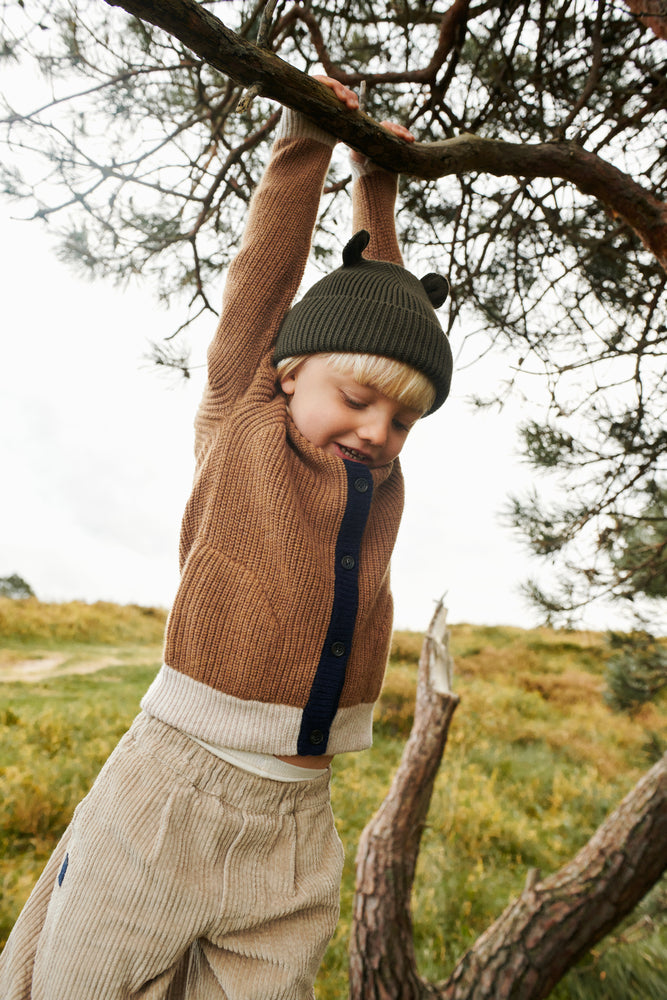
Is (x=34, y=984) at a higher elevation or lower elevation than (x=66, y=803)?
higher

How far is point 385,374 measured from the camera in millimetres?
1015

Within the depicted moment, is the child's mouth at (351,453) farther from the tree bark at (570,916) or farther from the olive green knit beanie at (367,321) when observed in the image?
the tree bark at (570,916)

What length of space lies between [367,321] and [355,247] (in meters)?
0.18

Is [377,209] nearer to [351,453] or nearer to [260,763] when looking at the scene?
[351,453]

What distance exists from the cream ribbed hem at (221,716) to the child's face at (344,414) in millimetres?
419

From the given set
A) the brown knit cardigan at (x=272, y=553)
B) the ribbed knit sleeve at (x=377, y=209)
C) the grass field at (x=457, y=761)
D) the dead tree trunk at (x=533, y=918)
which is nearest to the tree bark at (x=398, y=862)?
the dead tree trunk at (x=533, y=918)

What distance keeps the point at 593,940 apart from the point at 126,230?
248cm

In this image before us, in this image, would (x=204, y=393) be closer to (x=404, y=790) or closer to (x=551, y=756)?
(x=404, y=790)

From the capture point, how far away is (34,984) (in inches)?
35.2

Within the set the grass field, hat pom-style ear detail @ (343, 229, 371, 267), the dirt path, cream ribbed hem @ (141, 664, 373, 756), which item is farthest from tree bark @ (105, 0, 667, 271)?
the dirt path

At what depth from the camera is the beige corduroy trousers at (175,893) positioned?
858mm

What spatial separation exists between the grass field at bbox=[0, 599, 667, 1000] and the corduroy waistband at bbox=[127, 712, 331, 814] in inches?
63.1

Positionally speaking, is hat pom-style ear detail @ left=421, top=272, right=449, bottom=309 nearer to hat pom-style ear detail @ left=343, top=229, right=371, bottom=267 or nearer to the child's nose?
hat pom-style ear detail @ left=343, top=229, right=371, bottom=267

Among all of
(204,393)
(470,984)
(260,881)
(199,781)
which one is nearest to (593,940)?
(470,984)
